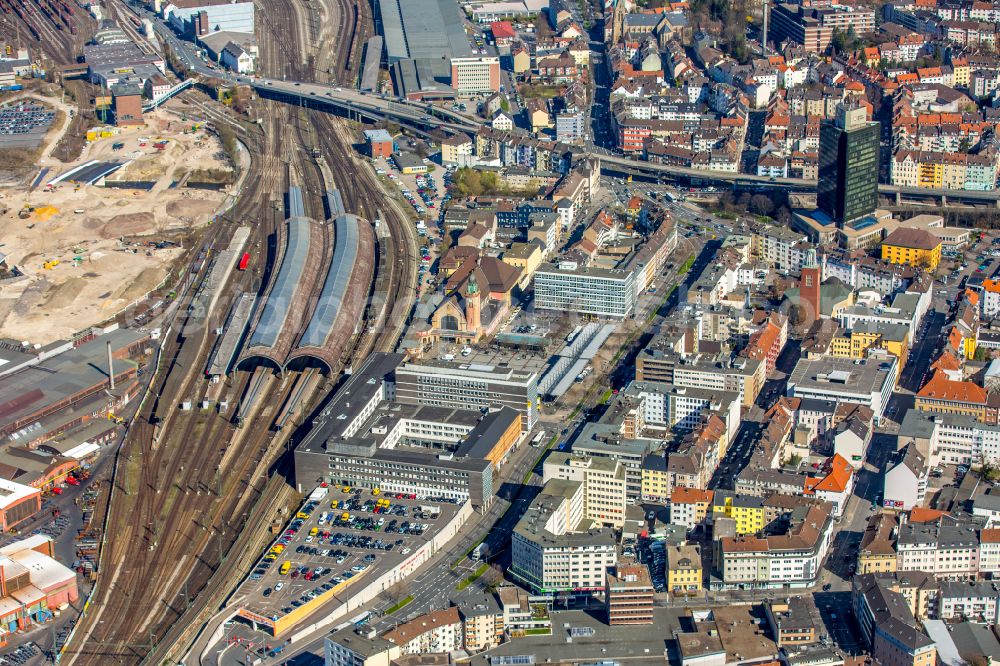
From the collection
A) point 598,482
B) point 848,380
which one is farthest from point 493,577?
point 848,380

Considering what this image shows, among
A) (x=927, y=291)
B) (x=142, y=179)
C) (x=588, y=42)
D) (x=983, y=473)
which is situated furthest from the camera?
(x=588, y=42)

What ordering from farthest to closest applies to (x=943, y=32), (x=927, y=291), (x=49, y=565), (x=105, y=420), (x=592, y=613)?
(x=943, y=32) < (x=927, y=291) < (x=105, y=420) < (x=49, y=565) < (x=592, y=613)

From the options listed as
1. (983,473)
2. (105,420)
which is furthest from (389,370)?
(983,473)

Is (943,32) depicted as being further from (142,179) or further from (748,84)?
(142,179)

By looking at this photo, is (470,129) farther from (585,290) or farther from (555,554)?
(555,554)

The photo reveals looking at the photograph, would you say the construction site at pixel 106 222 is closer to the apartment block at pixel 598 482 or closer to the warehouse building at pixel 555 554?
the apartment block at pixel 598 482

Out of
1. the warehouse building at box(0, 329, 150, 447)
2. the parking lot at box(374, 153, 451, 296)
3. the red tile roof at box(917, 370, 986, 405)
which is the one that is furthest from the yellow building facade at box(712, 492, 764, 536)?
the warehouse building at box(0, 329, 150, 447)

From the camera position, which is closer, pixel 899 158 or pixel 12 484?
pixel 12 484
